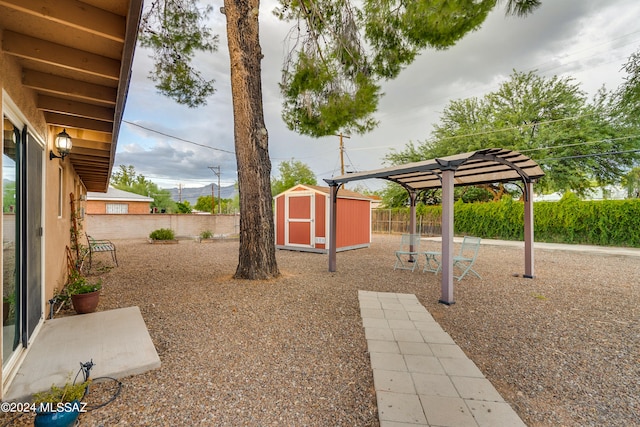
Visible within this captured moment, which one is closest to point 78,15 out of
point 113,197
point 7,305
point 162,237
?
point 7,305

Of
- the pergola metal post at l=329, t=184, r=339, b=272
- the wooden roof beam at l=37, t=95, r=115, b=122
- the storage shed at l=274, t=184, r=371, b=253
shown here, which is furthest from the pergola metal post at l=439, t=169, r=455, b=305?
the storage shed at l=274, t=184, r=371, b=253

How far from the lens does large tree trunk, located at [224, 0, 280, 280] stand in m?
5.07

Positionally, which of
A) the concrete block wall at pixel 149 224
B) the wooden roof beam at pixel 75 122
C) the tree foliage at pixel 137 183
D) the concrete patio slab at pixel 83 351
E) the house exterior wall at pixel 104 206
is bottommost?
the concrete patio slab at pixel 83 351

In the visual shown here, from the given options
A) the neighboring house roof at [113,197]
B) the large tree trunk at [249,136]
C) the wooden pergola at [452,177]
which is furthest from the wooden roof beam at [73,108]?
the neighboring house roof at [113,197]

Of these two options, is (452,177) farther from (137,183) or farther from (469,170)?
(137,183)

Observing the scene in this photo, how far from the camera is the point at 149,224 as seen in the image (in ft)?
49.1

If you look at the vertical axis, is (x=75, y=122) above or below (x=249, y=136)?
below

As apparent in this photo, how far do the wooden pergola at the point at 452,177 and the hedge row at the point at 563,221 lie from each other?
7.88 meters

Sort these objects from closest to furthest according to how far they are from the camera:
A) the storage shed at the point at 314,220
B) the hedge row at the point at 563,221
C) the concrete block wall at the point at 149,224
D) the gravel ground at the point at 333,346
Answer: the gravel ground at the point at 333,346, the storage shed at the point at 314,220, the hedge row at the point at 563,221, the concrete block wall at the point at 149,224

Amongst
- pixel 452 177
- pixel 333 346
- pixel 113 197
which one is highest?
pixel 113 197

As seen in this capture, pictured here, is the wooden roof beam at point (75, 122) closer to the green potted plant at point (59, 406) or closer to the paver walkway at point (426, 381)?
the green potted plant at point (59, 406)

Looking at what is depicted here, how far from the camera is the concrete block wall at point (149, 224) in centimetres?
1358

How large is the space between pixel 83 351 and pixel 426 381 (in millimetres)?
2644

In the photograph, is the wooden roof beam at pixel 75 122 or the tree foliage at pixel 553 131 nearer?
the wooden roof beam at pixel 75 122
